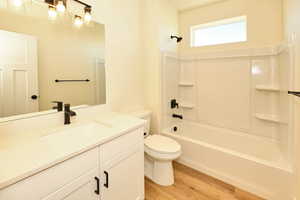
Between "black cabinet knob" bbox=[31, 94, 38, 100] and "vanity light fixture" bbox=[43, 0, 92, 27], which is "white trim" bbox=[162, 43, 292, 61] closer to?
"vanity light fixture" bbox=[43, 0, 92, 27]

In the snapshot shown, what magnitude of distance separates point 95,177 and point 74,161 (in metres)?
0.22

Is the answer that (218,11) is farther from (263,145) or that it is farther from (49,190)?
(49,190)

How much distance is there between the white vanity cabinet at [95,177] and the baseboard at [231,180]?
0.92 metres

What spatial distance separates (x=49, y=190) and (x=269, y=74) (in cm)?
263

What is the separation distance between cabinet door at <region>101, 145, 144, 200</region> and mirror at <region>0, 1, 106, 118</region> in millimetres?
768

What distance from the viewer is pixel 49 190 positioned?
812mm

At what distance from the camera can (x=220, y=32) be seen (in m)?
2.53

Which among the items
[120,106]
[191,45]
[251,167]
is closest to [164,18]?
[191,45]

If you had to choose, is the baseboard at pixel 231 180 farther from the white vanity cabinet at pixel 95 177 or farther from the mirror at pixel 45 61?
the mirror at pixel 45 61

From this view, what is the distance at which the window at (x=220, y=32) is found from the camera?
2.33 metres

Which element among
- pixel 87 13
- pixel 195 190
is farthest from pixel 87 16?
pixel 195 190

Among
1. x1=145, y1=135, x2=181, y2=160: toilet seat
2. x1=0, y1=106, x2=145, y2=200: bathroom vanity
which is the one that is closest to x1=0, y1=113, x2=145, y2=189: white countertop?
x1=0, y1=106, x2=145, y2=200: bathroom vanity

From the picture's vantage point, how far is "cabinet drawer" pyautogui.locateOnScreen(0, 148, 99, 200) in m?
0.70

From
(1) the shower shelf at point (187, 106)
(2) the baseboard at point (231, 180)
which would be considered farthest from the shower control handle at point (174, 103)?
(2) the baseboard at point (231, 180)
